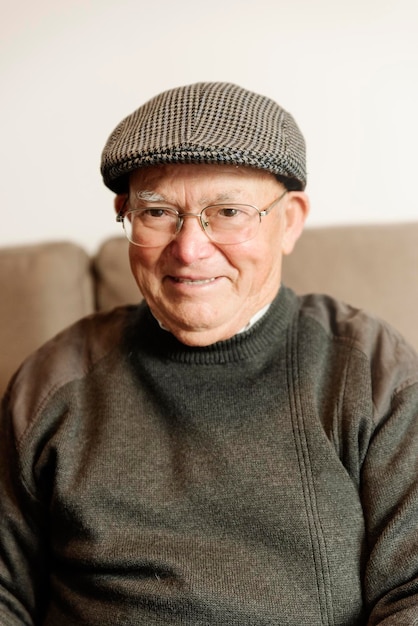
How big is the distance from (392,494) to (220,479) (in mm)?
275

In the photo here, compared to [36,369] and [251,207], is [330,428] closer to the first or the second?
[251,207]

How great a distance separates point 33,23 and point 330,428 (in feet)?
4.04

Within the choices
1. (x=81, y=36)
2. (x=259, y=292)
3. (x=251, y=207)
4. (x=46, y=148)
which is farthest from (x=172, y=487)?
(x=81, y=36)

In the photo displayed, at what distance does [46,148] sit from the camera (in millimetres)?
1718

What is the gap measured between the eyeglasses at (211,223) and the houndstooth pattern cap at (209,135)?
77mm

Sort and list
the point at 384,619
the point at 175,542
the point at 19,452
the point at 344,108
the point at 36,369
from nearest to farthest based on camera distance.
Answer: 1. the point at 384,619
2. the point at 175,542
3. the point at 19,452
4. the point at 36,369
5. the point at 344,108

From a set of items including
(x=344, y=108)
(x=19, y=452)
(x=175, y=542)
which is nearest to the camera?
(x=175, y=542)

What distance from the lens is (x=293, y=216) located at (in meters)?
1.26

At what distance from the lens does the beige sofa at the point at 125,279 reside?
147 cm

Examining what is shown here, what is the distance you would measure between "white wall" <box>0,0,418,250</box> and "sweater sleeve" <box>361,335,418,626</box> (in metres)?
0.69

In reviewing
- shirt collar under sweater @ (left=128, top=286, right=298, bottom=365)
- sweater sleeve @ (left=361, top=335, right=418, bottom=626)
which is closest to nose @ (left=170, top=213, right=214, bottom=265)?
shirt collar under sweater @ (left=128, top=286, right=298, bottom=365)

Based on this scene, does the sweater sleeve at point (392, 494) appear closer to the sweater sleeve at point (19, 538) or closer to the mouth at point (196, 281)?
the mouth at point (196, 281)

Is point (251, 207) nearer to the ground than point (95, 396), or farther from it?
farther from it

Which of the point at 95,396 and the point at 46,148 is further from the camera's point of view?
the point at 46,148
